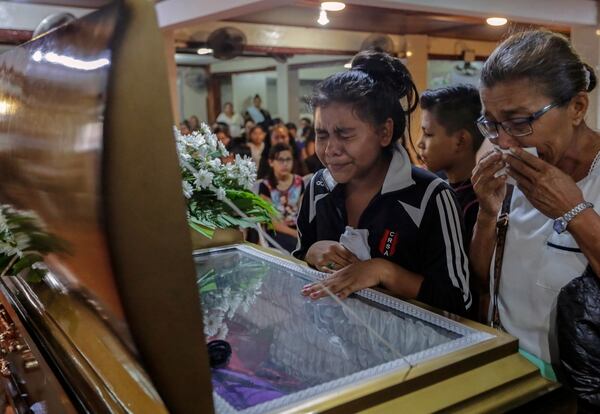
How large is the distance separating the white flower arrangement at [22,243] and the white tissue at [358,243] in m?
0.73

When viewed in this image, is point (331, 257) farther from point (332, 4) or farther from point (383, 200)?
point (332, 4)

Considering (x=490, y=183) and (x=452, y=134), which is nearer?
(x=490, y=183)

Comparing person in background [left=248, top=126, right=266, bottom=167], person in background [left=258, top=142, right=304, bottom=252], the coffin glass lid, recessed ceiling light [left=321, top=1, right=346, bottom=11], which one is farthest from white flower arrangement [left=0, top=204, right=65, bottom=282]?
person in background [left=248, top=126, right=266, bottom=167]

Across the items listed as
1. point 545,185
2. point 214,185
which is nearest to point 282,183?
point 214,185

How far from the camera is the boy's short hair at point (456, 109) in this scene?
2240 mm

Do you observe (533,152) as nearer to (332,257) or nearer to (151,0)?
(332,257)

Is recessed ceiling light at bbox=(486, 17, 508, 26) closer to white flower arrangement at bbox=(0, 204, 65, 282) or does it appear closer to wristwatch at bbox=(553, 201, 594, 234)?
wristwatch at bbox=(553, 201, 594, 234)

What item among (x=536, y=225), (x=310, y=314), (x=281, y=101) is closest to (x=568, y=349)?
(x=536, y=225)

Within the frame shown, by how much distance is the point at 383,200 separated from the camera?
1.44 metres

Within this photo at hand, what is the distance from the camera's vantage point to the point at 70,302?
106cm

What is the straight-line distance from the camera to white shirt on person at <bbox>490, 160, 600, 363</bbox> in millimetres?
1201

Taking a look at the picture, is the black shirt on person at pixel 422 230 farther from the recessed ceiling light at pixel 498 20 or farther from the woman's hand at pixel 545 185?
the recessed ceiling light at pixel 498 20

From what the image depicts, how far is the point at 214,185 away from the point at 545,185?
2.67 ft

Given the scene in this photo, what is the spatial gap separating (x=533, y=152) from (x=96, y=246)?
993 millimetres
